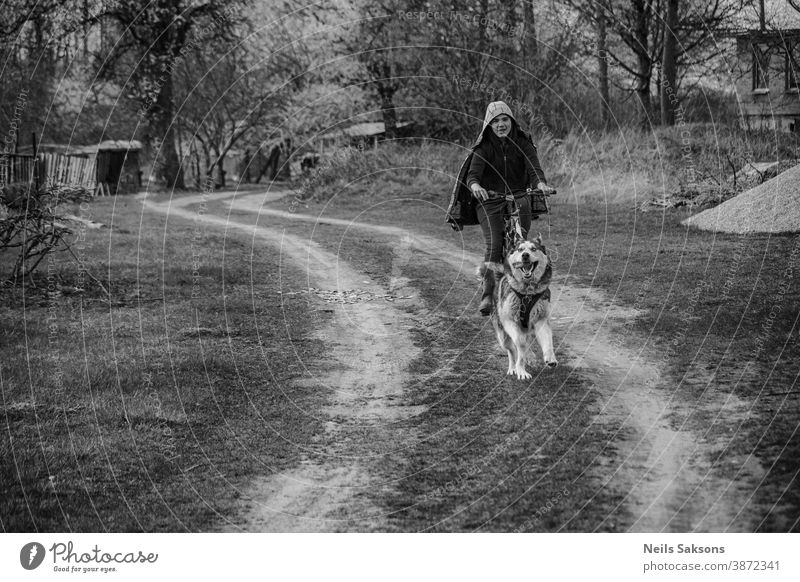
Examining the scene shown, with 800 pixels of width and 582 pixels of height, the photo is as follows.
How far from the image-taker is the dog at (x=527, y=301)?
9.09 meters

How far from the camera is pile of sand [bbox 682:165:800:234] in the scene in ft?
40.4

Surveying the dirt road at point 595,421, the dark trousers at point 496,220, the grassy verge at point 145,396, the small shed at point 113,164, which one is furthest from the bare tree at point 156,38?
the dark trousers at point 496,220

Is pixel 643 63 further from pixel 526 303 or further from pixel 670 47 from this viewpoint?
pixel 526 303

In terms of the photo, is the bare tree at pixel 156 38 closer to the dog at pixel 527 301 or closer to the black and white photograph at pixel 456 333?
the black and white photograph at pixel 456 333

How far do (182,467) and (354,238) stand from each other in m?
14.1

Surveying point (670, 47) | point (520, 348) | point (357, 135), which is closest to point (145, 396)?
point (520, 348)

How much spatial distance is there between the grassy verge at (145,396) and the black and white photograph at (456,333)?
0.13ft

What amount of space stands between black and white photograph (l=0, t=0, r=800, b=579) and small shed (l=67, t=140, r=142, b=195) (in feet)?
81.7

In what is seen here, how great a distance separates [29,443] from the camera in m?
8.13

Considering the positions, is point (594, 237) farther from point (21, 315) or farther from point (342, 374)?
point (21, 315)

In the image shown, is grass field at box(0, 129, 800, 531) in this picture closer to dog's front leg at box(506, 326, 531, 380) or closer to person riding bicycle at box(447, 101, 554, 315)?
dog's front leg at box(506, 326, 531, 380)

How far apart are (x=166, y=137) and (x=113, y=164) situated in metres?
13.1

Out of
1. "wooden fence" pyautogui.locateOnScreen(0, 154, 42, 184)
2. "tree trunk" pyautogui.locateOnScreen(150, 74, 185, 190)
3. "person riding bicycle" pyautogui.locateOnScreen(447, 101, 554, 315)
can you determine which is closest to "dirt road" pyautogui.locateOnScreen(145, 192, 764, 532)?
"person riding bicycle" pyautogui.locateOnScreen(447, 101, 554, 315)

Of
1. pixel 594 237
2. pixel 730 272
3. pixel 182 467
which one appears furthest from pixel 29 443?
pixel 594 237
